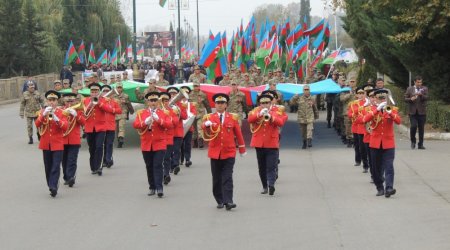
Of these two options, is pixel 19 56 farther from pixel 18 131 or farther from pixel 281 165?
pixel 281 165

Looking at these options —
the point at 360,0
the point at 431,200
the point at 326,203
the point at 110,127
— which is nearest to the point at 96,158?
the point at 110,127

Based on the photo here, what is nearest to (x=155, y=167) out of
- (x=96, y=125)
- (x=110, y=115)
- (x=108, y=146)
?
(x=96, y=125)

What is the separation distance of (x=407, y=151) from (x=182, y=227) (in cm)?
1025

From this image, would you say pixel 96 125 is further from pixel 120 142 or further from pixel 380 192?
pixel 380 192

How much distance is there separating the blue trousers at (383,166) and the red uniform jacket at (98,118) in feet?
18.0

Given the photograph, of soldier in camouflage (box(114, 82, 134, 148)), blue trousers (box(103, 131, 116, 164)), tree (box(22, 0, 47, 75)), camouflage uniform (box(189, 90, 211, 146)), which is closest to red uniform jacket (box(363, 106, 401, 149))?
blue trousers (box(103, 131, 116, 164))

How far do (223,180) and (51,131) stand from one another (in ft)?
10.6

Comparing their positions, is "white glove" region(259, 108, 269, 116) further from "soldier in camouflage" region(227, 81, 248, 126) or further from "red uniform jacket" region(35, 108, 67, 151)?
"soldier in camouflage" region(227, 81, 248, 126)

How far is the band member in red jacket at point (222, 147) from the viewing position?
1153cm

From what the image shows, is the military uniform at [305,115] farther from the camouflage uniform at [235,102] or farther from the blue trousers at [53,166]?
the blue trousers at [53,166]

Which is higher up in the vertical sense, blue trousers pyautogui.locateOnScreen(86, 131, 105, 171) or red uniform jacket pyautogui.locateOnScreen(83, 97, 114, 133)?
red uniform jacket pyautogui.locateOnScreen(83, 97, 114, 133)

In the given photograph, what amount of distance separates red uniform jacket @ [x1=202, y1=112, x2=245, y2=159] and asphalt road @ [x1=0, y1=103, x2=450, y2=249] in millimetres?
790

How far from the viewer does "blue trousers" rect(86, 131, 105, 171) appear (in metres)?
15.7

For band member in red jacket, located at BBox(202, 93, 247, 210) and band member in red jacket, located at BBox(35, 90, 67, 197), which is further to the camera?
band member in red jacket, located at BBox(35, 90, 67, 197)
